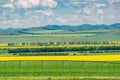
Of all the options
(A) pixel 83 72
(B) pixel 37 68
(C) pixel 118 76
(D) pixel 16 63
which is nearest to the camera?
(C) pixel 118 76

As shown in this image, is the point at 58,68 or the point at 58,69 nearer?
the point at 58,69

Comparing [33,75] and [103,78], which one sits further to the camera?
[33,75]

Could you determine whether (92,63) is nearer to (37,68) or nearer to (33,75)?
(37,68)

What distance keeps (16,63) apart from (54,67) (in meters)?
7.59

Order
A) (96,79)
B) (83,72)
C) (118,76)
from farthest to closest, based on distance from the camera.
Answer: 1. (83,72)
2. (118,76)
3. (96,79)

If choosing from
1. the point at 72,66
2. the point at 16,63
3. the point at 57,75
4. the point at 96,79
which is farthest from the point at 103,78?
the point at 16,63

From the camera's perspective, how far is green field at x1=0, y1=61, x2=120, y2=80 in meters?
51.8

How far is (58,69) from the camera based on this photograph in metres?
58.0

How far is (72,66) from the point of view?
6009 centimetres

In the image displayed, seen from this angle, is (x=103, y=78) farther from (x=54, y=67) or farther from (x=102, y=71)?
(x=54, y=67)

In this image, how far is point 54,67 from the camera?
59781 millimetres

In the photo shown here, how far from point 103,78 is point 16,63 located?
821 inches

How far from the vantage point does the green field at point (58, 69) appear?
170 ft

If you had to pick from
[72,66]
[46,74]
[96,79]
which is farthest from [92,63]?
[96,79]
